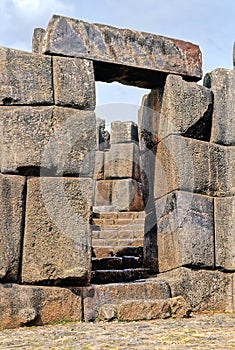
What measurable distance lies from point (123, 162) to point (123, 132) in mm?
823

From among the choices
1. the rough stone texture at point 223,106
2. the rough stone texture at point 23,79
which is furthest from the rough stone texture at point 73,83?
the rough stone texture at point 223,106

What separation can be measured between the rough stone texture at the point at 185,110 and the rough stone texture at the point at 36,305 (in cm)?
222

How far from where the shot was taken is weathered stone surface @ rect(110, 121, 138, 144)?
14.7 meters

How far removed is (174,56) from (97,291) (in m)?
2.89

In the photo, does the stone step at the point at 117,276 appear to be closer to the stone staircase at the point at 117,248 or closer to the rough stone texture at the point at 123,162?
the stone staircase at the point at 117,248

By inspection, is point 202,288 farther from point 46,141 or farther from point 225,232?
point 46,141

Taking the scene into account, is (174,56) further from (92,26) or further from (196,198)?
(196,198)

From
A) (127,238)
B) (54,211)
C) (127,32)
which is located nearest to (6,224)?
(54,211)

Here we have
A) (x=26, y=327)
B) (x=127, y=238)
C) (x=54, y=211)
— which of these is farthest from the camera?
(x=127, y=238)

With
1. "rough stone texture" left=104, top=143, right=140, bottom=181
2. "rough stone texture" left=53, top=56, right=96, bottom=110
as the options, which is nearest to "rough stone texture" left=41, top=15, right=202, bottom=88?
"rough stone texture" left=53, top=56, right=96, bottom=110

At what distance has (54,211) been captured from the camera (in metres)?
5.70

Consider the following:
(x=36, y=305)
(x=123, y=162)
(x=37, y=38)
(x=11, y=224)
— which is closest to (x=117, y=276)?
(x=36, y=305)

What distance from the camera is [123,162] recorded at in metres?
14.4

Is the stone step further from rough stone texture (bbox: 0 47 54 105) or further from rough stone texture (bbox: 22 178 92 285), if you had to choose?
rough stone texture (bbox: 0 47 54 105)
